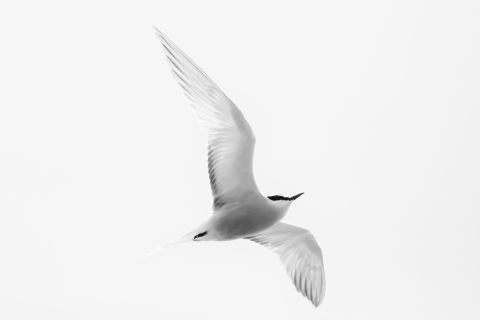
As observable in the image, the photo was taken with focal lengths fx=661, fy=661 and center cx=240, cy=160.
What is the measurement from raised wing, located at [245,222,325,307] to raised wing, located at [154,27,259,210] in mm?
491

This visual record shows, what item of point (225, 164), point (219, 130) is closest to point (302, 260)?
point (225, 164)

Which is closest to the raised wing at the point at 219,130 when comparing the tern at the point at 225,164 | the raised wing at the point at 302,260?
the tern at the point at 225,164

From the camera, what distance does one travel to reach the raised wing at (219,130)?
6.68 ft

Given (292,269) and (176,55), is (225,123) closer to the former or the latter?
(176,55)

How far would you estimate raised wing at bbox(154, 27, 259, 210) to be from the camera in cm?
204

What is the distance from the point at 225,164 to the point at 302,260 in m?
0.73

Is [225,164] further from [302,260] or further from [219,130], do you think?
[302,260]

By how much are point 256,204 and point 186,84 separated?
491mm

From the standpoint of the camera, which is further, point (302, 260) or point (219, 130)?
point (302, 260)

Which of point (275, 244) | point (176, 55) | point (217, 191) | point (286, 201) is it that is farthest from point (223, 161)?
point (275, 244)

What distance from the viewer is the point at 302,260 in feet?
9.00

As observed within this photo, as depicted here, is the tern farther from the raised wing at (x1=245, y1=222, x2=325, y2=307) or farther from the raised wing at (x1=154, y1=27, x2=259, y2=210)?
the raised wing at (x1=245, y1=222, x2=325, y2=307)

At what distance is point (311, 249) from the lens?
2.72m

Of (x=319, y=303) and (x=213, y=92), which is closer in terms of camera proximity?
(x=213, y=92)
